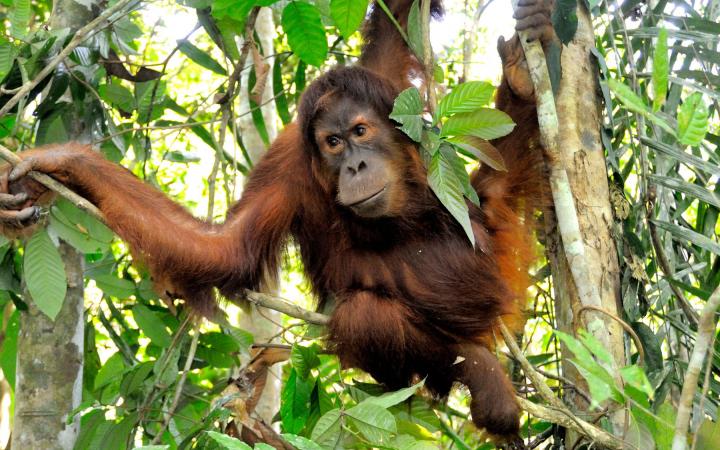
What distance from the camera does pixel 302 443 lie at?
7.47ft

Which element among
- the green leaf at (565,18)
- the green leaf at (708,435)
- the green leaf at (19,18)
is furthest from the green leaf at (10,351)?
the green leaf at (708,435)

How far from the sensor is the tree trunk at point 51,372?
153 inches

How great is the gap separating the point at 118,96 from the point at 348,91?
1.23 m

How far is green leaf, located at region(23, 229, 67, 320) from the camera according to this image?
336cm

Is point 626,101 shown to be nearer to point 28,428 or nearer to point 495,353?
point 495,353

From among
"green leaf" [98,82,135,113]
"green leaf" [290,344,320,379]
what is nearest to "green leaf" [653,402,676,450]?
"green leaf" [290,344,320,379]

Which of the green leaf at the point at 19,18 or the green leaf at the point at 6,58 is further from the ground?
the green leaf at the point at 19,18

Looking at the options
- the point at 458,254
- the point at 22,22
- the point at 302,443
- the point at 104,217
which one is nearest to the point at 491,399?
the point at 458,254

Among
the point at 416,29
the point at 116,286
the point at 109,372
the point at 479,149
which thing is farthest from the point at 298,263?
the point at 479,149

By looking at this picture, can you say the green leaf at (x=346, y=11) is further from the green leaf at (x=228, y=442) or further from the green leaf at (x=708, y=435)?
the green leaf at (x=708, y=435)

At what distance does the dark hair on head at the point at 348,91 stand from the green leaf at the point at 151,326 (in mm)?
1157

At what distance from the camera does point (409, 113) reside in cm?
284

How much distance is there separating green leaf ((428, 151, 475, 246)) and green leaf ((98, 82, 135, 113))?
6.67 feet

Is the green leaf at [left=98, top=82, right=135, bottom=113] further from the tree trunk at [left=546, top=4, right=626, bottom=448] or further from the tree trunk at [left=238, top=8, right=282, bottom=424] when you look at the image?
the tree trunk at [left=546, top=4, right=626, bottom=448]
